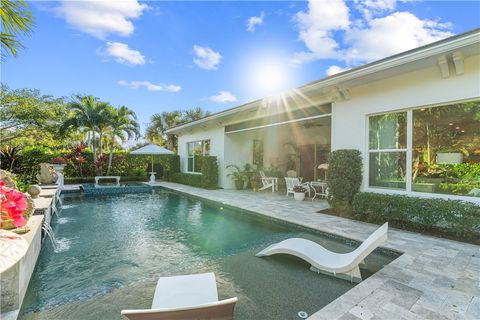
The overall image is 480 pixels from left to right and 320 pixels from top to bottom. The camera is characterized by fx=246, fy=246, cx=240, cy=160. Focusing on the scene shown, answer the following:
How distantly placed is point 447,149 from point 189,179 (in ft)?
40.4

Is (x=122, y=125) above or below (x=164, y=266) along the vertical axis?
above

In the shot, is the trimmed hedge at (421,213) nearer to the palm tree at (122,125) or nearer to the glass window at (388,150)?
the glass window at (388,150)

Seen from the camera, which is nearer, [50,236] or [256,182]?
[50,236]

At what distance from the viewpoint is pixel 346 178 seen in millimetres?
6992

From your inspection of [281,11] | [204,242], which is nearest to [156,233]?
[204,242]

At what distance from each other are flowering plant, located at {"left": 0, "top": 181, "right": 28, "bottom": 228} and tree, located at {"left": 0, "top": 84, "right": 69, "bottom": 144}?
20067 mm

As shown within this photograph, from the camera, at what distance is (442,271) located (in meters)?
3.48

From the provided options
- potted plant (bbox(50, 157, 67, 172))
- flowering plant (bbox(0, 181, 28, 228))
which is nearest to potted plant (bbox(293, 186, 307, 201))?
flowering plant (bbox(0, 181, 28, 228))

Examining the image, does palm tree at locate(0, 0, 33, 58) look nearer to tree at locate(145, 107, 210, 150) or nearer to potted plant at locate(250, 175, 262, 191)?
potted plant at locate(250, 175, 262, 191)

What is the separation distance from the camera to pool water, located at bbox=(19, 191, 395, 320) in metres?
2.86

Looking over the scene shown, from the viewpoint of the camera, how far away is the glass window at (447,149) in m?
5.46

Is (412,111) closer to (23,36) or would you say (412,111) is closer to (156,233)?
(156,233)

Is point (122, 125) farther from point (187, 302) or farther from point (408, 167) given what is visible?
point (187, 302)

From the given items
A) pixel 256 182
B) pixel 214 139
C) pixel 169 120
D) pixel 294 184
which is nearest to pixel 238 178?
pixel 256 182
